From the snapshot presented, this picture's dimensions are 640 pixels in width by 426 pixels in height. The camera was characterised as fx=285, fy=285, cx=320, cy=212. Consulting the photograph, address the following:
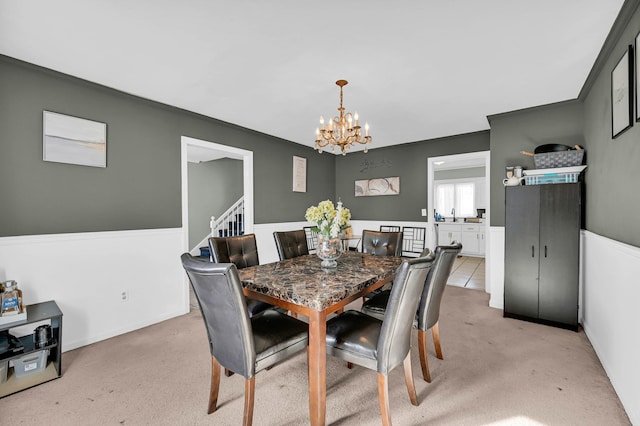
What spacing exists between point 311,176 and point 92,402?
14.6 ft

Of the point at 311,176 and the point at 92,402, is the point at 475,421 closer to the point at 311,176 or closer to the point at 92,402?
the point at 92,402

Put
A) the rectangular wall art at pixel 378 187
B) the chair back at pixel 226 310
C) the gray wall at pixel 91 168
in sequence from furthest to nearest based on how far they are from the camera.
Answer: the rectangular wall art at pixel 378 187 < the gray wall at pixel 91 168 < the chair back at pixel 226 310

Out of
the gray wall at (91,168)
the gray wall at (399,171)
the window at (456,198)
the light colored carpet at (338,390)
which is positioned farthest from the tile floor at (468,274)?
the gray wall at (91,168)

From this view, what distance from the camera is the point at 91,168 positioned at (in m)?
2.80

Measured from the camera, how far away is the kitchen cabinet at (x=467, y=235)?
7180 millimetres

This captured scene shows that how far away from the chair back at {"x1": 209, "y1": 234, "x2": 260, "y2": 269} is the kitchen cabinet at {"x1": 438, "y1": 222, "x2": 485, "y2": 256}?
625 cm

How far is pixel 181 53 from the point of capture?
227 centimetres

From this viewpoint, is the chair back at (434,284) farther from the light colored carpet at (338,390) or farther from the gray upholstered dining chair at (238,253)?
the gray upholstered dining chair at (238,253)

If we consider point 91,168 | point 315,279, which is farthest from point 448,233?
point 91,168

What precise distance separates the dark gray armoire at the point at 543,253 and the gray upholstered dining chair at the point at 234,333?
281cm

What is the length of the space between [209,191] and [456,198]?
684 centimetres

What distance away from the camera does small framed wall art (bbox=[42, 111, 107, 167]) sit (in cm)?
254

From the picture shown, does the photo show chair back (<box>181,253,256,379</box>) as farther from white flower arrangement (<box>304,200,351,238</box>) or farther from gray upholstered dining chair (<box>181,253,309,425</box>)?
white flower arrangement (<box>304,200,351,238</box>)

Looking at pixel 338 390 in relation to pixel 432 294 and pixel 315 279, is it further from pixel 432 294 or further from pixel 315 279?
pixel 432 294
